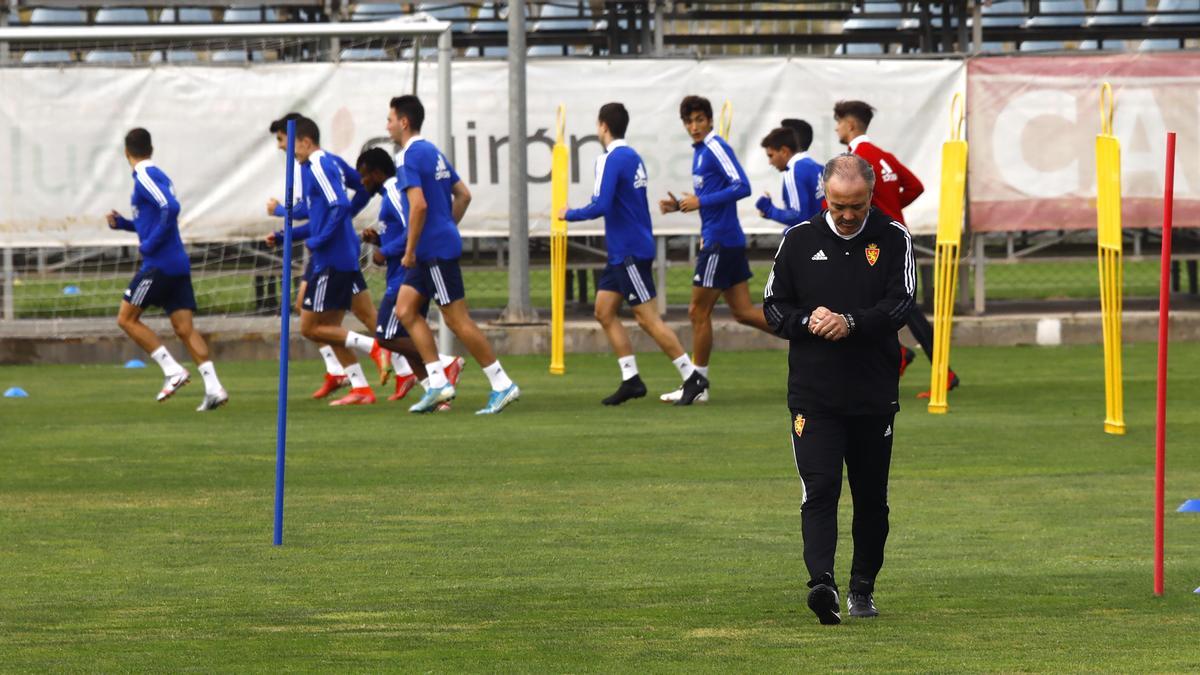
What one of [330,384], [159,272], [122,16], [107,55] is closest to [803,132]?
[330,384]

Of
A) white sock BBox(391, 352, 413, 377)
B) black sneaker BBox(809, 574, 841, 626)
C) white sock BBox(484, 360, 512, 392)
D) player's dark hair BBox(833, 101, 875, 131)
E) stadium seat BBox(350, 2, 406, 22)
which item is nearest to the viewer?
black sneaker BBox(809, 574, 841, 626)

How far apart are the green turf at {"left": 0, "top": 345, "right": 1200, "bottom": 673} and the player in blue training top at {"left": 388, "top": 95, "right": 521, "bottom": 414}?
15.4 inches

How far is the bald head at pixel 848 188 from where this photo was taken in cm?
646

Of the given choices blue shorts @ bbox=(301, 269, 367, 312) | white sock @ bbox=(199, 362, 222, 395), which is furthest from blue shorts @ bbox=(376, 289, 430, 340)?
white sock @ bbox=(199, 362, 222, 395)

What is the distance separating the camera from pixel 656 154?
19.9 m

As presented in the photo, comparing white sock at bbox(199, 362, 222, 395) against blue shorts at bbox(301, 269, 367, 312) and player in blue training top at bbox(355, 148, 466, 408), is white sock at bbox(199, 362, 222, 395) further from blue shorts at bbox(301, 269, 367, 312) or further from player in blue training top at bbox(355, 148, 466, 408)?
player in blue training top at bbox(355, 148, 466, 408)

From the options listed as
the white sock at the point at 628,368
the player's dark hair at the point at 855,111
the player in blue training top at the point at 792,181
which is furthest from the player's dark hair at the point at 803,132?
the white sock at the point at 628,368

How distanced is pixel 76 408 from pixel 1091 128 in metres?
10.3

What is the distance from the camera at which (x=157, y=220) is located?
14.5 metres

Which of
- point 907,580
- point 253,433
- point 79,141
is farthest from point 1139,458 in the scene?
point 79,141

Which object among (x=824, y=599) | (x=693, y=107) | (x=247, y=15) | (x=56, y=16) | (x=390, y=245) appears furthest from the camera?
(x=247, y=15)

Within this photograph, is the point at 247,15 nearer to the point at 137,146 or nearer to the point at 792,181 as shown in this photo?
the point at 137,146

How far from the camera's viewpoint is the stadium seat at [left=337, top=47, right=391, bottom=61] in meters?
19.9

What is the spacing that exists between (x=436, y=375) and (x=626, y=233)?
64.2 inches
